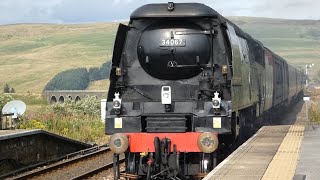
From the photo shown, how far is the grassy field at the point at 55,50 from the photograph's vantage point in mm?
111688

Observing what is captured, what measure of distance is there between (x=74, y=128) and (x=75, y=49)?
383ft

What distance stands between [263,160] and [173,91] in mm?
2465

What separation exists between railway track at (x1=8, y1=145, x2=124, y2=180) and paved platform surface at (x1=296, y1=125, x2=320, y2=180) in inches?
195

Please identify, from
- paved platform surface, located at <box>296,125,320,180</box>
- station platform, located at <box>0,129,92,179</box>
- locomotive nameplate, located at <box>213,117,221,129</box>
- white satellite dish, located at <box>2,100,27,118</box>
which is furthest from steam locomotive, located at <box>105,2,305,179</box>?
white satellite dish, located at <box>2,100,27,118</box>

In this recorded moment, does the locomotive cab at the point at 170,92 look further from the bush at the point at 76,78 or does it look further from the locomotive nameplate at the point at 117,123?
the bush at the point at 76,78

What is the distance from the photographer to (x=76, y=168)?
13750 millimetres

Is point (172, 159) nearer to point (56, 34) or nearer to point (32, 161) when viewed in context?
point (32, 161)

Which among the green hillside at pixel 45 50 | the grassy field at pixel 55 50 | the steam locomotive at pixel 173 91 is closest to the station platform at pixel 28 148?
the steam locomotive at pixel 173 91

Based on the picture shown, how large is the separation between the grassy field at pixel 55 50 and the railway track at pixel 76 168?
78.1m

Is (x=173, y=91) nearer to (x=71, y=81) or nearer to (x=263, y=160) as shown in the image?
(x=263, y=160)

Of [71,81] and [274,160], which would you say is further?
[71,81]

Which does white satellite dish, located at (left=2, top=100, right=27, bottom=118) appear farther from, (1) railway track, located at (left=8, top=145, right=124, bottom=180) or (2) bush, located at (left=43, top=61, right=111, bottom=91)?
(2) bush, located at (left=43, top=61, right=111, bottom=91)

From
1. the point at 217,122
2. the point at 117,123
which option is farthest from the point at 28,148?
the point at 217,122

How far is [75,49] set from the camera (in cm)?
13612
